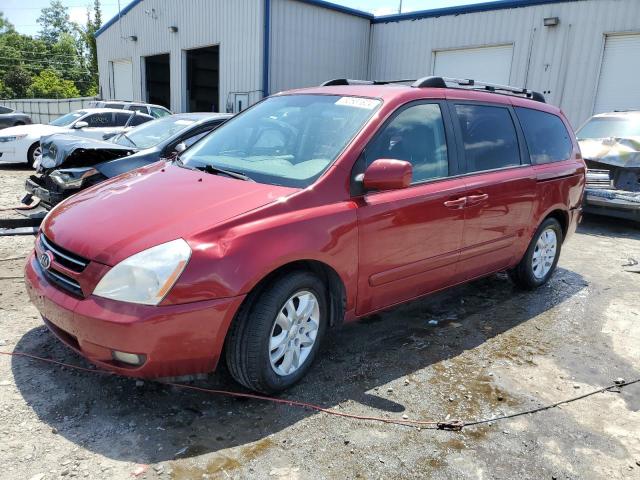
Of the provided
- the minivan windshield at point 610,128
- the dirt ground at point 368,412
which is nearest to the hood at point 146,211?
the dirt ground at point 368,412

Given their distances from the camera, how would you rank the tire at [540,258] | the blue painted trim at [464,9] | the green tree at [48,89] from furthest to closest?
the green tree at [48,89]
the blue painted trim at [464,9]
the tire at [540,258]

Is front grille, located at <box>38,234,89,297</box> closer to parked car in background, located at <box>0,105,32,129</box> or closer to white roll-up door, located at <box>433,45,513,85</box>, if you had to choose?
white roll-up door, located at <box>433,45,513,85</box>

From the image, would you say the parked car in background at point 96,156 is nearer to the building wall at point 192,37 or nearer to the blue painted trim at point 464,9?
the building wall at point 192,37

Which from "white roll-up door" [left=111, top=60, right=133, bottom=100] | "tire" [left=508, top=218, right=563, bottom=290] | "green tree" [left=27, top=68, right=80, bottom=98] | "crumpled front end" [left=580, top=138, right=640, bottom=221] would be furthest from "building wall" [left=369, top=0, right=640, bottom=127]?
"green tree" [left=27, top=68, right=80, bottom=98]

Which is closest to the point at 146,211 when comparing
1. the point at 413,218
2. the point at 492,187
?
the point at 413,218

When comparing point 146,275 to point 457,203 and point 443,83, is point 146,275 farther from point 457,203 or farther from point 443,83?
point 443,83

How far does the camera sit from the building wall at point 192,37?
53.6 ft

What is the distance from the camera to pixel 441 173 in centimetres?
377

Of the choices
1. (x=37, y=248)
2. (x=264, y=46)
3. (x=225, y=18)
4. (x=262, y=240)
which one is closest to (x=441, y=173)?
(x=262, y=240)

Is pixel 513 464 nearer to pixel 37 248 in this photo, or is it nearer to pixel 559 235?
pixel 37 248

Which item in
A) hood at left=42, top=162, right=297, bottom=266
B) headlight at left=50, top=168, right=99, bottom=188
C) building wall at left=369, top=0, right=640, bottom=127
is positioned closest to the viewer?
hood at left=42, top=162, right=297, bottom=266

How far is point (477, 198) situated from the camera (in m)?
3.96

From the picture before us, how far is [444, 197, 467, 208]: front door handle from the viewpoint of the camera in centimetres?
372

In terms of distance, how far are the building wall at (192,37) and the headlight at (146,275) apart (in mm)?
14624
